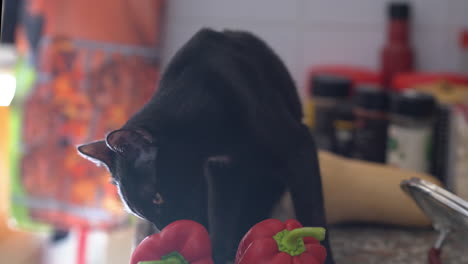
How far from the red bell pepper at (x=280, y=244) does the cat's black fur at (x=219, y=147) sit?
2 centimetres

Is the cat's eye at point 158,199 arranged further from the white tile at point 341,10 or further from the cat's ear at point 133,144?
the white tile at point 341,10

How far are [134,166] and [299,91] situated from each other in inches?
6.1

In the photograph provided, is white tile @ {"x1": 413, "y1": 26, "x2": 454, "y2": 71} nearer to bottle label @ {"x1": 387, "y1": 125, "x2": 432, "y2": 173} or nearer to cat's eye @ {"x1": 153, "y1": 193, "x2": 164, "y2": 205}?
bottle label @ {"x1": 387, "y1": 125, "x2": 432, "y2": 173}

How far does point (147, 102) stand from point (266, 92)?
0.07 m

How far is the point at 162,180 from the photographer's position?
10.7 inches

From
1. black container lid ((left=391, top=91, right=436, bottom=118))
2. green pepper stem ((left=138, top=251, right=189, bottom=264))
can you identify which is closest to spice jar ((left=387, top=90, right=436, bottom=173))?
black container lid ((left=391, top=91, right=436, bottom=118))

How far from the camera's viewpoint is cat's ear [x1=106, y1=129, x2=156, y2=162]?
0.85 feet

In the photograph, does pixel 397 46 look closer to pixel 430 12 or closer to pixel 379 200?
pixel 430 12

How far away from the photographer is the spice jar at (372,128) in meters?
0.58

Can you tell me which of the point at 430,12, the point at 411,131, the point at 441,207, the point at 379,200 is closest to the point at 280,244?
the point at 441,207

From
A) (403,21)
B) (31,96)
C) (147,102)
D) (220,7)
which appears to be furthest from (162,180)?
(403,21)

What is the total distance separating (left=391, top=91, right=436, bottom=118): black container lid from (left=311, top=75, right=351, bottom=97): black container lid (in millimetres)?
53

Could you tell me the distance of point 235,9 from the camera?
403mm

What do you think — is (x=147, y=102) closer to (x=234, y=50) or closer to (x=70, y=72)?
(x=234, y=50)
